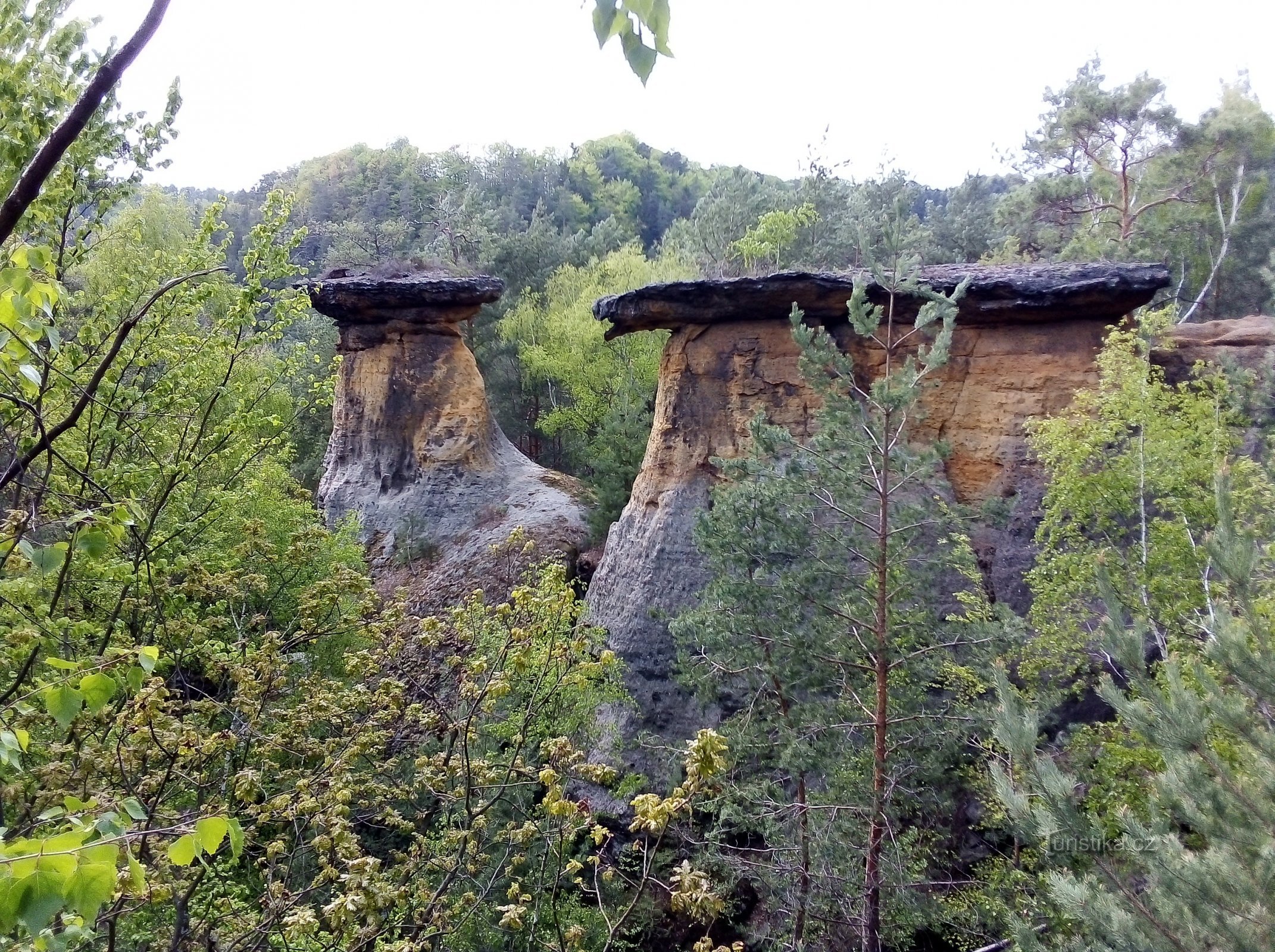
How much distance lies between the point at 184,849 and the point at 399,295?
15.2 meters

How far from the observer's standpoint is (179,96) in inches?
255

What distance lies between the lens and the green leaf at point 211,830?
4.49 ft

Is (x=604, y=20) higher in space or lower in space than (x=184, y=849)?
higher

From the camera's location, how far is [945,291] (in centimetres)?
973

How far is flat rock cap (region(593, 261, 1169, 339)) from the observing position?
948 cm

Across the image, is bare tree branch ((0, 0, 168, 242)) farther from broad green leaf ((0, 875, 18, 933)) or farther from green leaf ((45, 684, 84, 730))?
broad green leaf ((0, 875, 18, 933))

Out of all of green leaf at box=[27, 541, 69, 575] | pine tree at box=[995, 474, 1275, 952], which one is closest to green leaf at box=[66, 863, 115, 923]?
green leaf at box=[27, 541, 69, 575]

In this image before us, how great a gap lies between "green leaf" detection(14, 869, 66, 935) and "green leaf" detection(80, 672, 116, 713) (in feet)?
1.37

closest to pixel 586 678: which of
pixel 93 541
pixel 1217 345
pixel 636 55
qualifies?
pixel 93 541

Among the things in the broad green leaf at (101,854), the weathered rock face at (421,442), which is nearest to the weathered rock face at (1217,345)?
the weathered rock face at (421,442)

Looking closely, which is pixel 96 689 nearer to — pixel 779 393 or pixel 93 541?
pixel 93 541

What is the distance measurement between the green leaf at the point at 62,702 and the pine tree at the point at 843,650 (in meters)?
5.52

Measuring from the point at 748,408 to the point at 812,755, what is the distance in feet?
19.0

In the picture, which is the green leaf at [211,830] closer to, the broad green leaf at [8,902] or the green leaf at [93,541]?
the broad green leaf at [8,902]
